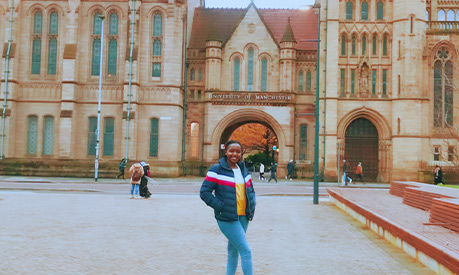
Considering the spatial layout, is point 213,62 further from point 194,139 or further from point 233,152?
point 233,152

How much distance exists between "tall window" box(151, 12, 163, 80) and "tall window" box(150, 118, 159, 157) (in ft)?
11.6

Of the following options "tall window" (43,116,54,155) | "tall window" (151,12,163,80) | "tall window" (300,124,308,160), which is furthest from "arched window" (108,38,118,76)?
"tall window" (300,124,308,160)

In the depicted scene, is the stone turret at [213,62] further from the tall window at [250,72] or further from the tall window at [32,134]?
the tall window at [32,134]

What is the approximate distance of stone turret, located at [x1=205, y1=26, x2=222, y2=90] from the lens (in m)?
38.5

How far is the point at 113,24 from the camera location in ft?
124

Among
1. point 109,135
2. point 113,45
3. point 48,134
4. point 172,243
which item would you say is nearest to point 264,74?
point 113,45

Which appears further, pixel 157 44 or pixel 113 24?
pixel 113 24

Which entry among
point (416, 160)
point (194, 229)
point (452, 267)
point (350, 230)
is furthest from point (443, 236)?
point (416, 160)

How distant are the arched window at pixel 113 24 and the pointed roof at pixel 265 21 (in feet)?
21.3

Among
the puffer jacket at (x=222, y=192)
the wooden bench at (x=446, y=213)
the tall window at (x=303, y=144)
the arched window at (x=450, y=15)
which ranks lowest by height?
the wooden bench at (x=446, y=213)

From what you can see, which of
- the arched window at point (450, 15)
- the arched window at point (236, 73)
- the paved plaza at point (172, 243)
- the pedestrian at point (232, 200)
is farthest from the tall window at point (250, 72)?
the pedestrian at point (232, 200)

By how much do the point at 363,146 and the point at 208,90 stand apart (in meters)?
12.6

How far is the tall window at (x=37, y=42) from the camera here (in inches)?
1484

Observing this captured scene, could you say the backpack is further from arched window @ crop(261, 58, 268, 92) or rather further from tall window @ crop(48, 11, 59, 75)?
tall window @ crop(48, 11, 59, 75)
